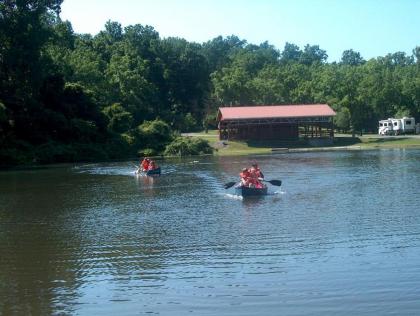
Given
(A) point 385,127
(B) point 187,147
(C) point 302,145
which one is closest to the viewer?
(B) point 187,147

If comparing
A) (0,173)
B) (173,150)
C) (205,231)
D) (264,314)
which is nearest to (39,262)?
(205,231)

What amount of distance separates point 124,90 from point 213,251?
73672mm

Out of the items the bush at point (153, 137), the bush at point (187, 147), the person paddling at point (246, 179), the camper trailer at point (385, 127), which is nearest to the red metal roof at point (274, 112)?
the bush at point (187, 147)

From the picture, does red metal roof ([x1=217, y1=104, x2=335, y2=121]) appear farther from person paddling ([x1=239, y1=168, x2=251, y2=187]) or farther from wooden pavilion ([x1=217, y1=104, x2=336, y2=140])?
person paddling ([x1=239, y1=168, x2=251, y2=187])

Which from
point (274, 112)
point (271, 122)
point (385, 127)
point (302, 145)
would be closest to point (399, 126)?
point (385, 127)

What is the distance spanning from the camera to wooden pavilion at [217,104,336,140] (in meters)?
→ 87.6

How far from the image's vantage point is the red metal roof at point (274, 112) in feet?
287

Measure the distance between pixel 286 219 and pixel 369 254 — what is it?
7.43 meters

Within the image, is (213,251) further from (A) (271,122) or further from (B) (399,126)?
(B) (399,126)

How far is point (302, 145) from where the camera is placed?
86.7m

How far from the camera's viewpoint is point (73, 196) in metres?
36.7

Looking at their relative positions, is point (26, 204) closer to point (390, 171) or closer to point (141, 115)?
point (390, 171)

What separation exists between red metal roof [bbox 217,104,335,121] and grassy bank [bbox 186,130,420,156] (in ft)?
12.8

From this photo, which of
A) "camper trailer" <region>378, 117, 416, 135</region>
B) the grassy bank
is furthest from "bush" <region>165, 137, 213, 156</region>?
"camper trailer" <region>378, 117, 416, 135</region>
